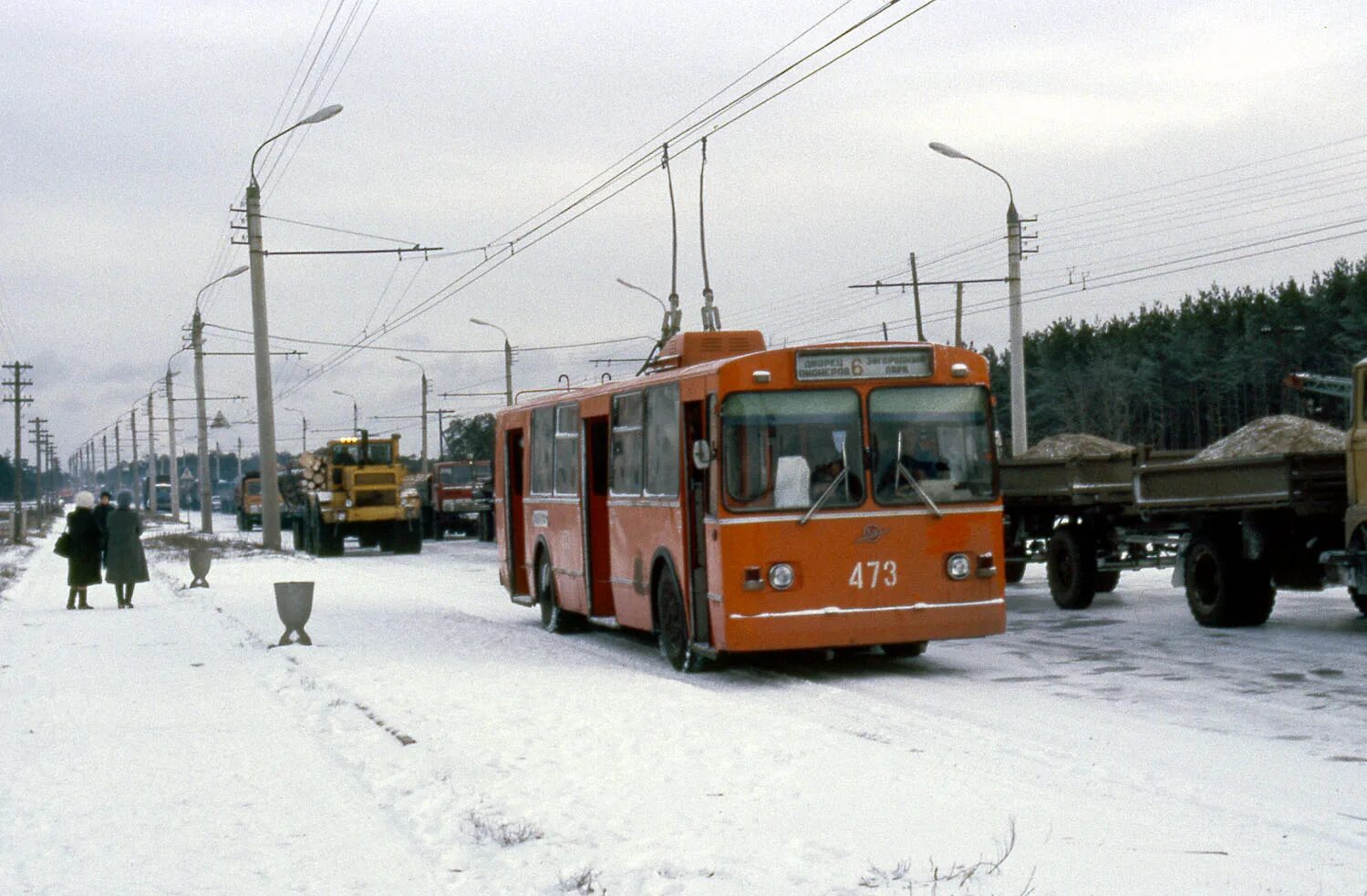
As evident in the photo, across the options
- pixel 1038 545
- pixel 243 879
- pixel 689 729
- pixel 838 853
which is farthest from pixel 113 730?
pixel 1038 545

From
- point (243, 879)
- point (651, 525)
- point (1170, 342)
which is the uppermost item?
point (1170, 342)

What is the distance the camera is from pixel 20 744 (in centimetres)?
1082

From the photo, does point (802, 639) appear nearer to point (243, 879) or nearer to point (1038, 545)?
point (243, 879)

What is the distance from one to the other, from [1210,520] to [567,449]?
611cm

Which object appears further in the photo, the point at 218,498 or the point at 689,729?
the point at 218,498

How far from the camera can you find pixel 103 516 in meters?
25.2

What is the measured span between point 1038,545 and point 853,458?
27.8 feet

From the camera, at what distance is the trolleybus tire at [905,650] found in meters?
14.9

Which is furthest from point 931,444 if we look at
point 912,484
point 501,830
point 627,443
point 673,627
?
point 501,830

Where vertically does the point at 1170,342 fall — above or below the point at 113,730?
Result: above

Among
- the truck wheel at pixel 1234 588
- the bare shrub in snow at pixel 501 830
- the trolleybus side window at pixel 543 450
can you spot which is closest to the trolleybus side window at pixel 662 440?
the trolleybus side window at pixel 543 450

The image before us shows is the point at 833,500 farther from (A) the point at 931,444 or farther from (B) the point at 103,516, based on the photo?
(B) the point at 103,516

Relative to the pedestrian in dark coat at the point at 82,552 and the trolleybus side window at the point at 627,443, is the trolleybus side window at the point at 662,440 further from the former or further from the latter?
the pedestrian in dark coat at the point at 82,552

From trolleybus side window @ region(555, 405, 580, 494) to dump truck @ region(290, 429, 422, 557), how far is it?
2682cm
